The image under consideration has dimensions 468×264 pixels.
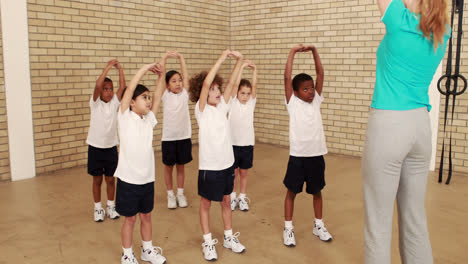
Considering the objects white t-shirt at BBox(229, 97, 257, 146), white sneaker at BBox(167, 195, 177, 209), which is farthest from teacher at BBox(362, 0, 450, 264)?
white sneaker at BBox(167, 195, 177, 209)

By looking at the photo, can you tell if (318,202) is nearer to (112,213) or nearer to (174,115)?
(174,115)

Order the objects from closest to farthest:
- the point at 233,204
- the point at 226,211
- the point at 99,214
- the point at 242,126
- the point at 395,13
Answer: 1. the point at 395,13
2. the point at 226,211
3. the point at 99,214
4. the point at 242,126
5. the point at 233,204

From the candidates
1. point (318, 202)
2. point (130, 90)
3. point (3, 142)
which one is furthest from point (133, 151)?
point (3, 142)

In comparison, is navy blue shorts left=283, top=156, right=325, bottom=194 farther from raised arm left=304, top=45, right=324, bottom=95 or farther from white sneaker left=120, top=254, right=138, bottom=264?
white sneaker left=120, top=254, right=138, bottom=264

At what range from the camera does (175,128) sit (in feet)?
13.9

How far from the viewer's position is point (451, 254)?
3.16m

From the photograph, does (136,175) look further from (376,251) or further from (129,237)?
(376,251)

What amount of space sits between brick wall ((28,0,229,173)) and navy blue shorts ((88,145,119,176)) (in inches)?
81.5

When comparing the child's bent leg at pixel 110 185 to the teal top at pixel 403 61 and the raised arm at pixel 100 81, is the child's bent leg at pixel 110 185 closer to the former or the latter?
the raised arm at pixel 100 81

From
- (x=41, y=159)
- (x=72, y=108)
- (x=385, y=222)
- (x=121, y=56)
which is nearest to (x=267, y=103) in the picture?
(x=121, y=56)

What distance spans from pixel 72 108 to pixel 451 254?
5.07 m

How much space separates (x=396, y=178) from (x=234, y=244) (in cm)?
169

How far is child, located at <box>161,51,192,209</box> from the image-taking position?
420cm

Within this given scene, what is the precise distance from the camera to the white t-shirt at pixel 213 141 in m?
3.07
